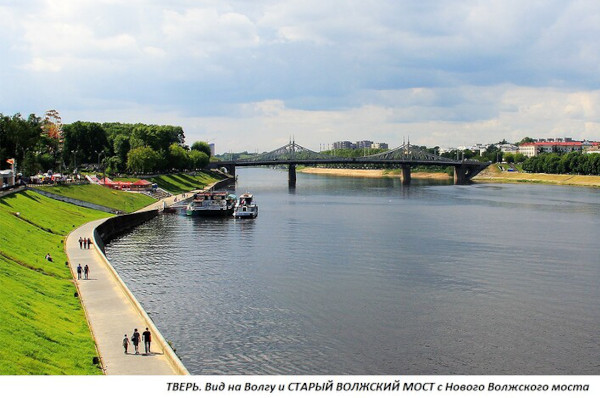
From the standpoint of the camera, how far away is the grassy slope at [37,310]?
88.9 ft

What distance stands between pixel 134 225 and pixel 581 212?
2664 inches

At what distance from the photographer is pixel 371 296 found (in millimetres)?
43719

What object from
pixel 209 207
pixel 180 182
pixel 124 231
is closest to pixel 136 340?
pixel 124 231

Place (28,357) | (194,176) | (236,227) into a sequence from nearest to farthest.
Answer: (28,357) → (236,227) → (194,176)

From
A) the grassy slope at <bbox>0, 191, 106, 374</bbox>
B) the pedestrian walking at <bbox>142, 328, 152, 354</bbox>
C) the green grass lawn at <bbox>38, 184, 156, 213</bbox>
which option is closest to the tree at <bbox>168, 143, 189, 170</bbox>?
the green grass lawn at <bbox>38, 184, 156, 213</bbox>

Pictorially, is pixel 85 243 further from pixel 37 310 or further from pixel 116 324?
pixel 116 324

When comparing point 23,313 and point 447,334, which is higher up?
point 23,313

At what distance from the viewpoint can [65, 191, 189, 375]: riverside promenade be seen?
88.6 feet

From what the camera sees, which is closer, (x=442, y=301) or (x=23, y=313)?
(x=23, y=313)

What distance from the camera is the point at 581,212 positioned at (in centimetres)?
10462

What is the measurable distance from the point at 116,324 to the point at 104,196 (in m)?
71.3

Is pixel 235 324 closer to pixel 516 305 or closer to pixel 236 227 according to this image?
pixel 516 305

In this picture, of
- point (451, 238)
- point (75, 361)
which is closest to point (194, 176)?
point (451, 238)

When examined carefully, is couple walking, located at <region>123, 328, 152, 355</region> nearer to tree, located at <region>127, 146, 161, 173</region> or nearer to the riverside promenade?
the riverside promenade
